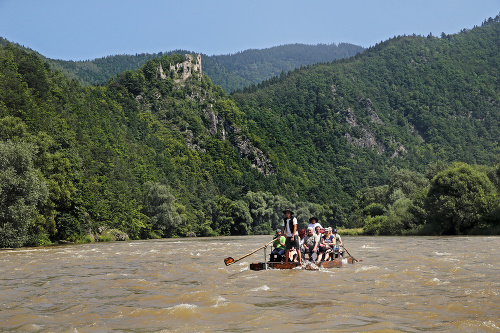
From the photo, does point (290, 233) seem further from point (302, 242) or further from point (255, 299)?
point (255, 299)

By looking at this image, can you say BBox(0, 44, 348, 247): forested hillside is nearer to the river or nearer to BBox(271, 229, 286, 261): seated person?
the river

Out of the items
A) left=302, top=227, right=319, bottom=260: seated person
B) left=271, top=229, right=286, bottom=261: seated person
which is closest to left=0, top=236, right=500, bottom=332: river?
left=271, top=229, right=286, bottom=261: seated person

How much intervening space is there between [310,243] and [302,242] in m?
0.43

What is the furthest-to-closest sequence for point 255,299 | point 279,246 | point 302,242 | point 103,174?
point 103,174, point 302,242, point 279,246, point 255,299

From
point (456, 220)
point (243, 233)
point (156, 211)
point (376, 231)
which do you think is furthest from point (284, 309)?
point (243, 233)

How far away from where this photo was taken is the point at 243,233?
136 meters

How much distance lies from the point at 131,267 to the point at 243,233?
108406 millimetres

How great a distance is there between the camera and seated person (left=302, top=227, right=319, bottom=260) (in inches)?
1088

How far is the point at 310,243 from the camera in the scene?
28.0m

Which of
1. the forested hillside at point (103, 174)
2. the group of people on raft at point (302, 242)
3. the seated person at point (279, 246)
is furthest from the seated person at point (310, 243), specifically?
the forested hillside at point (103, 174)

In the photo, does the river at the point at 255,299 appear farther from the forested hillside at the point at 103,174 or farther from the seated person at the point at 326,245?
the forested hillside at the point at 103,174

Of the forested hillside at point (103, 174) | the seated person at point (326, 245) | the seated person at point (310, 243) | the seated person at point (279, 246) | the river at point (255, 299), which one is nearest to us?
the river at point (255, 299)

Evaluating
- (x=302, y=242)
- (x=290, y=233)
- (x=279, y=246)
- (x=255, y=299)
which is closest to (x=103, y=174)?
(x=302, y=242)

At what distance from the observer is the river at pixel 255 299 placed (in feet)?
42.3
